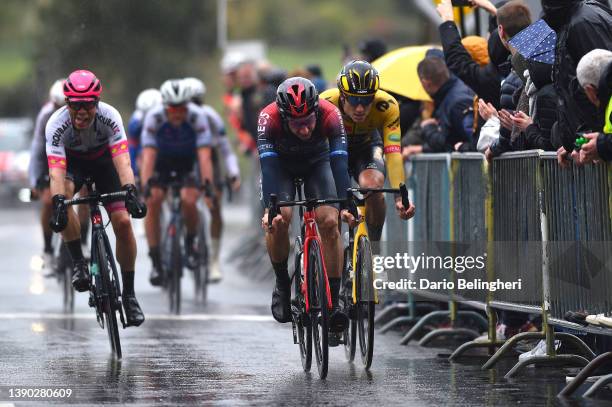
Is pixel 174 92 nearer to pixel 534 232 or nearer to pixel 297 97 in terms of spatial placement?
pixel 297 97

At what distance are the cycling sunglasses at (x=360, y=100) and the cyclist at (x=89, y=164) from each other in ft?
5.56

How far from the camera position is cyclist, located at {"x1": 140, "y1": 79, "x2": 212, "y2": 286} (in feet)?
54.9

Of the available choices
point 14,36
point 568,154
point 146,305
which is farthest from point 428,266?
point 14,36

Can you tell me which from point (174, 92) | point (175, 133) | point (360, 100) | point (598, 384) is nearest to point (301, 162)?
point (360, 100)

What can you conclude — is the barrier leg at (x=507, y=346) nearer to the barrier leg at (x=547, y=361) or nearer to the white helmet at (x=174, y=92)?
the barrier leg at (x=547, y=361)

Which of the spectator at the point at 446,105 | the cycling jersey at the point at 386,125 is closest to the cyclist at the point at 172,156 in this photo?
the spectator at the point at 446,105

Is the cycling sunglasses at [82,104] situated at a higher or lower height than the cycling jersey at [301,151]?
higher

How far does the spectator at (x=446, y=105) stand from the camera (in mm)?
13320

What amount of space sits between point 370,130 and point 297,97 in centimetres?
148

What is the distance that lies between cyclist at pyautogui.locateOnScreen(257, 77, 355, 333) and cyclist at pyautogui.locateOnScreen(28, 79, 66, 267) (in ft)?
16.6

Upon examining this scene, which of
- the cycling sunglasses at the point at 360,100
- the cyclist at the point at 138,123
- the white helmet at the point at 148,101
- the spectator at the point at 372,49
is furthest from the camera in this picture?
the white helmet at the point at 148,101

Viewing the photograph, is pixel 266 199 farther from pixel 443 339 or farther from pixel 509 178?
pixel 443 339

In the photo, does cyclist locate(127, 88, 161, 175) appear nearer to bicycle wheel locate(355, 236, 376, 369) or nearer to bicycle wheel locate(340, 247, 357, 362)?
bicycle wheel locate(340, 247, 357, 362)

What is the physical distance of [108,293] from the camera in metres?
11.8
